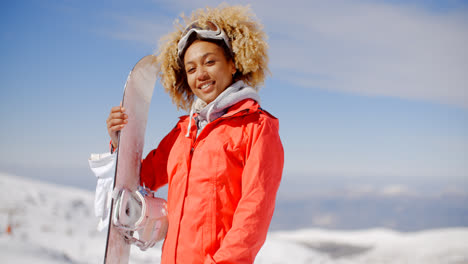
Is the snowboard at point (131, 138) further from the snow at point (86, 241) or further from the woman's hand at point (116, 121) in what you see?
the snow at point (86, 241)

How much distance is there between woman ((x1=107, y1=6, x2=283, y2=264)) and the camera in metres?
1.81

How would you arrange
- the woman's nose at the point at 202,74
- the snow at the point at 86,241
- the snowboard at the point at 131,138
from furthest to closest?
the snow at the point at 86,241
the snowboard at the point at 131,138
the woman's nose at the point at 202,74

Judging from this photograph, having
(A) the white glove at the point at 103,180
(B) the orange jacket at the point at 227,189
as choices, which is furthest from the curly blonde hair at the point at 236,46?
(A) the white glove at the point at 103,180

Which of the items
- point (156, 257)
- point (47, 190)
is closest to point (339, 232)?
point (156, 257)

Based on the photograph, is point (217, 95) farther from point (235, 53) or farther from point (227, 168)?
point (227, 168)

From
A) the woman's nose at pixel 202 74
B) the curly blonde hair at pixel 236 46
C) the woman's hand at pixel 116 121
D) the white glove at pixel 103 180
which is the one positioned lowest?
the white glove at pixel 103 180

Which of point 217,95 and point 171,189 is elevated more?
point 217,95

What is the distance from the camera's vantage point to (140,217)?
2.27 m

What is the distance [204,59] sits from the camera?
221 cm

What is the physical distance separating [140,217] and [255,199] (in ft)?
2.70

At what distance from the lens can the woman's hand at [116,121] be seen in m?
2.39

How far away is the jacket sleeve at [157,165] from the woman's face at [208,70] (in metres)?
0.38

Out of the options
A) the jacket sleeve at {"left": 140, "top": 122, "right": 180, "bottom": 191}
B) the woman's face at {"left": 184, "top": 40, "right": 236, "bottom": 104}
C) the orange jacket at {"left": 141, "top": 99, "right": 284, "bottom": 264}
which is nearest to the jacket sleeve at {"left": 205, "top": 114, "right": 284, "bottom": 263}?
the orange jacket at {"left": 141, "top": 99, "right": 284, "bottom": 264}

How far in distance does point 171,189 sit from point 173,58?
848mm
